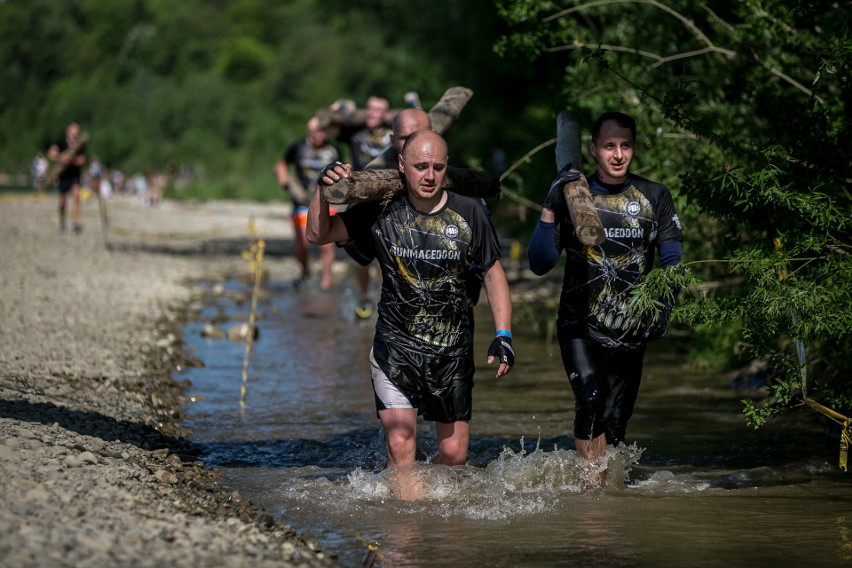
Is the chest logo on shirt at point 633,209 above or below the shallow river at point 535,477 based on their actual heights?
above

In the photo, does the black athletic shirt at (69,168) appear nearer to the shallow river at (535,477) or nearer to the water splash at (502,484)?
the shallow river at (535,477)

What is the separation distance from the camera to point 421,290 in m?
6.68

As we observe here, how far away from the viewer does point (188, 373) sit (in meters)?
11.2

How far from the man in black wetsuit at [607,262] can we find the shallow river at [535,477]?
0.53 meters

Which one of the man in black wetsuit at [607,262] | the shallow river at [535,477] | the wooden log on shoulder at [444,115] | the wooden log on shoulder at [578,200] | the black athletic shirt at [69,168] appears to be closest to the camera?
the shallow river at [535,477]

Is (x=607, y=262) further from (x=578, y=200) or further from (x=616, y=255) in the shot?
(x=578, y=200)

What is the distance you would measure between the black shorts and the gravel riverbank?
0.98 meters

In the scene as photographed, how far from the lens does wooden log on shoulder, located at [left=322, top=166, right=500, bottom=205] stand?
650cm

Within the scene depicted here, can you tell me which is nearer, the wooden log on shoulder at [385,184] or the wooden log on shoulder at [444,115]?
the wooden log on shoulder at [385,184]

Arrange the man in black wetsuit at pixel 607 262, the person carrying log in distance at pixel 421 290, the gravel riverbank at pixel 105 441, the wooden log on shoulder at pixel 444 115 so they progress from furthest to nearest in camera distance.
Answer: the wooden log on shoulder at pixel 444 115
the man in black wetsuit at pixel 607 262
the person carrying log in distance at pixel 421 290
the gravel riverbank at pixel 105 441

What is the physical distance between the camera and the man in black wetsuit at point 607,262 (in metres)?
6.76

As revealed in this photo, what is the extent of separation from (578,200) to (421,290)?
93 centimetres

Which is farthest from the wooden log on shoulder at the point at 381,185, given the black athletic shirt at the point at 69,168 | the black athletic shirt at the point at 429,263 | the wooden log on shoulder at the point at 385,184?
the black athletic shirt at the point at 69,168

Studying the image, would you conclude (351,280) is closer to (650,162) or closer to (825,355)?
(650,162)
